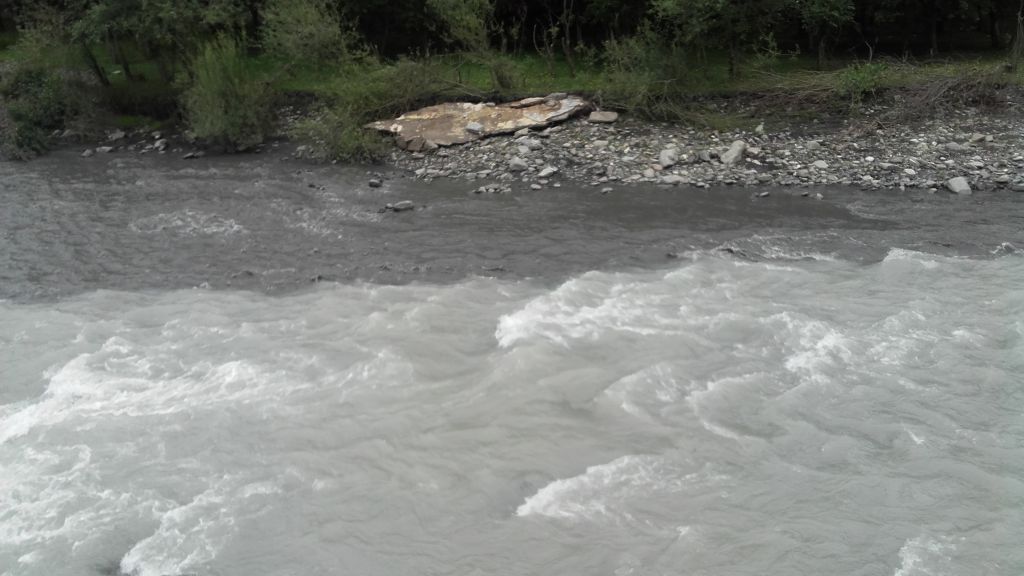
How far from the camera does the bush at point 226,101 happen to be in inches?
1038

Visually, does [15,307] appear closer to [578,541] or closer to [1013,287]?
[578,541]

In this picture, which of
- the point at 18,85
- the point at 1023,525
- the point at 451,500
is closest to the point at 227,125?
the point at 18,85

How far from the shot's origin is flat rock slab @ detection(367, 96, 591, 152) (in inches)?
992

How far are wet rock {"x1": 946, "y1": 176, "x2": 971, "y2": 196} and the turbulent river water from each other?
1.54ft

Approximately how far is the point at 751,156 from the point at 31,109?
2485cm

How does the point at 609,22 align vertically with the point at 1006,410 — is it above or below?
above

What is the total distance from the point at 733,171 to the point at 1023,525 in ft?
46.2

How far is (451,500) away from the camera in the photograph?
1018 centimetres

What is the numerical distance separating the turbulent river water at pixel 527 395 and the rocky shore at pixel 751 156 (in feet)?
5.55

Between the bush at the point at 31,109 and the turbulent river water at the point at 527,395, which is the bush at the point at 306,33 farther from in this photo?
the turbulent river water at the point at 527,395

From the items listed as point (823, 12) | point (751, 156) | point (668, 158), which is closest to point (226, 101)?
point (668, 158)

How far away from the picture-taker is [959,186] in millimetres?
20062

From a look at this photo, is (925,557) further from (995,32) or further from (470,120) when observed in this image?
(995,32)

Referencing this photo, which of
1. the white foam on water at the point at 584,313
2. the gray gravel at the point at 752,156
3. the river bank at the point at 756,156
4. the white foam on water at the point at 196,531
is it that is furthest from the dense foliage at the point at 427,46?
the white foam on water at the point at 196,531
